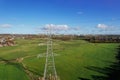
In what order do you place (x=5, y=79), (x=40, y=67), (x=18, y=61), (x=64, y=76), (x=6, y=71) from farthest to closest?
1. (x=18, y=61)
2. (x=40, y=67)
3. (x=6, y=71)
4. (x=64, y=76)
5. (x=5, y=79)

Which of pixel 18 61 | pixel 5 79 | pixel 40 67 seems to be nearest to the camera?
pixel 5 79

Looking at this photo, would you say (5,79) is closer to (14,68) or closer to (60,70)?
(14,68)

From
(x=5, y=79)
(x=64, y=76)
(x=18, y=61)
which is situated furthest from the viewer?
(x=18, y=61)

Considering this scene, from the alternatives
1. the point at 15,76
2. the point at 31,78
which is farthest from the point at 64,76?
the point at 15,76

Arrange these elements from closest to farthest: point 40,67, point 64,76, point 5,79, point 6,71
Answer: point 5,79
point 64,76
point 6,71
point 40,67

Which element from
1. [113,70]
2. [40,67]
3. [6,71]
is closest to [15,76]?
[6,71]

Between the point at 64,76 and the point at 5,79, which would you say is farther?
the point at 64,76

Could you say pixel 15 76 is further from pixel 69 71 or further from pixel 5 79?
pixel 69 71

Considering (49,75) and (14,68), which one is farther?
(14,68)
